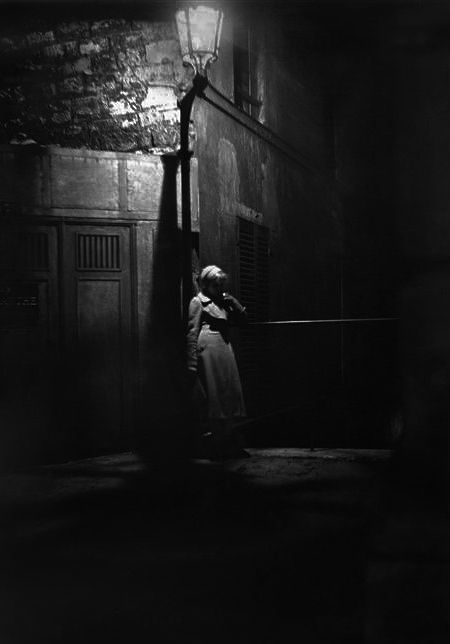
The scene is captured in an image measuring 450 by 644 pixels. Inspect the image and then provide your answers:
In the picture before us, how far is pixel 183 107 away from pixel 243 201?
249cm

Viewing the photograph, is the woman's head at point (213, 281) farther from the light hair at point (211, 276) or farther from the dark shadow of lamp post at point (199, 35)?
the dark shadow of lamp post at point (199, 35)

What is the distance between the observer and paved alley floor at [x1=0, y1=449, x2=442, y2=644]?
3.08 metres

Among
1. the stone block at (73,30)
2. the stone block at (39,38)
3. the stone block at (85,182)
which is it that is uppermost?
the stone block at (73,30)

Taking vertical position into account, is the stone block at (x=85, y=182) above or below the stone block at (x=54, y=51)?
below

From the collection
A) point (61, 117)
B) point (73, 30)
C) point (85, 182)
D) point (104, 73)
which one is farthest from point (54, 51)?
point (85, 182)

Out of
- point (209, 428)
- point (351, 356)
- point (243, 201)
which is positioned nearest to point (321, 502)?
point (209, 428)

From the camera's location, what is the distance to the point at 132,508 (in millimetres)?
5164

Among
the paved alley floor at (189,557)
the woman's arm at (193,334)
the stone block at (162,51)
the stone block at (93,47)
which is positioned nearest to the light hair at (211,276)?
the woman's arm at (193,334)

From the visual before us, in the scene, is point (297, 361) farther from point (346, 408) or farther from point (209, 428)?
point (209, 428)

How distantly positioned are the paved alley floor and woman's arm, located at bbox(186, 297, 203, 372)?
3.75 ft

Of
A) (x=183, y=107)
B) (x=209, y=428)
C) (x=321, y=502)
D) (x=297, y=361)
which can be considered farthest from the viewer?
(x=297, y=361)

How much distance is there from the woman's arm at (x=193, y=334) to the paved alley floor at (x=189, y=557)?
3.75 feet

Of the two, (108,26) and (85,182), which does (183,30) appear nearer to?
(108,26)

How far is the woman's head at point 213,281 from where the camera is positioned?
7.14 m
